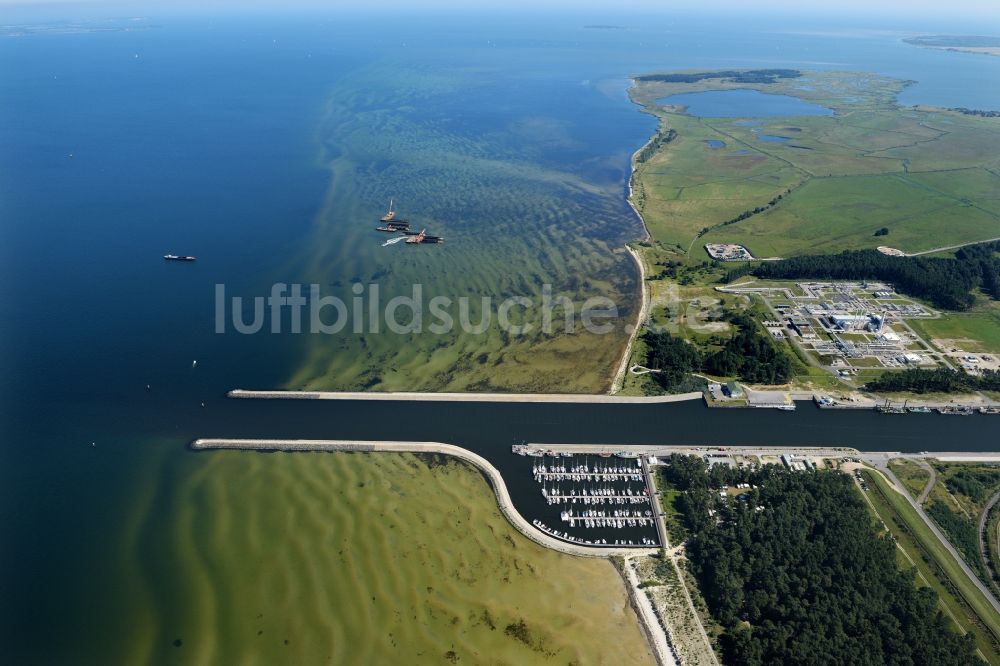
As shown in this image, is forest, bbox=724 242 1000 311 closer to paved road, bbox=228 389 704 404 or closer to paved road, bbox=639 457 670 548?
paved road, bbox=228 389 704 404

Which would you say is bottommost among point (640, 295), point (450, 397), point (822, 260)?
point (450, 397)

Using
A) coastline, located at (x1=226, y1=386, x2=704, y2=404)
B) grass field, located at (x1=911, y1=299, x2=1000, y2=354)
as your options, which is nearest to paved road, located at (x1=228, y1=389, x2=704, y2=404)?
coastline, located at (x1=226, y1=386, x2=704, y2=404)

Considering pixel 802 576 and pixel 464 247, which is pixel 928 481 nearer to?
pixel 802 576

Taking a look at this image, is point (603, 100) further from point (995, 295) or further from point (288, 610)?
point (288, 610)

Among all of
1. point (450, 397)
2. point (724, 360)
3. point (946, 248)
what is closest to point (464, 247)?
point (450, 397)

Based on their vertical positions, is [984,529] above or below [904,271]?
below

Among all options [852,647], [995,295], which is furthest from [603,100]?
[852,647]
